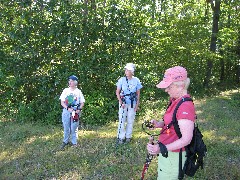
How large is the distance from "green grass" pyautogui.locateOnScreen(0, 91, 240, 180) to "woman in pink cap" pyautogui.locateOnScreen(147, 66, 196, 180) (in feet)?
9.47

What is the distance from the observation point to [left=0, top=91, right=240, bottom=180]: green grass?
6.62m

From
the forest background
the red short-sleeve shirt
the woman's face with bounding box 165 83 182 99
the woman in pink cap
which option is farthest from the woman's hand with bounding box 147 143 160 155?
the forest background

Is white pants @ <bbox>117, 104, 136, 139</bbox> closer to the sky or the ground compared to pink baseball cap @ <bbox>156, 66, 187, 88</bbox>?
closer to the ground

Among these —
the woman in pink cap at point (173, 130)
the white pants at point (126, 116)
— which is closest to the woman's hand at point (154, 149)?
the woman in pink cap at point (173, 130)

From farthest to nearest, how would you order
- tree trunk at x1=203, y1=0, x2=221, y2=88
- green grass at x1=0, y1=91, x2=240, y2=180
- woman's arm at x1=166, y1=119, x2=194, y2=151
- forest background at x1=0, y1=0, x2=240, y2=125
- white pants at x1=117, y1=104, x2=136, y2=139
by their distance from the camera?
tree trunk at x1=203, y1=0, x2=221, y2=88
forest background at x1=0, y1=0, x2=240, y2=125
white pants at x1=117, y1=104, x2=136, y2=139
green grass at x1=0, y1=91, x2=240, y2=180
woman's arm at x1=166, y1=119, x2=194, y2=151

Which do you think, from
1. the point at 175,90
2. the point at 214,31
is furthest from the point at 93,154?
the point at 214,31

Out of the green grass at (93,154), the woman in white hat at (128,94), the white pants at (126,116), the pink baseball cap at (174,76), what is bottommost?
the green grass at (93,154)

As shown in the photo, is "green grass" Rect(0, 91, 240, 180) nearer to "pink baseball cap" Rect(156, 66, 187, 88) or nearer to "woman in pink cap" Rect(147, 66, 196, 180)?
"woman in pink cap" Rect(147, 66, 196, 180)

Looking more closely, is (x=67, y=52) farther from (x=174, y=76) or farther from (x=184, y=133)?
(x=184, y=133)

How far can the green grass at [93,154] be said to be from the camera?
21.7ft

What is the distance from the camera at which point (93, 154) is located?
25.6ft

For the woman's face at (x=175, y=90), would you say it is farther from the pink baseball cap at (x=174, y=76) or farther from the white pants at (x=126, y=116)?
the white pants at (x=126, y=116)

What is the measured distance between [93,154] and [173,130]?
4622 millimetres

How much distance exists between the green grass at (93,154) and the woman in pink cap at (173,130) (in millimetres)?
2886
